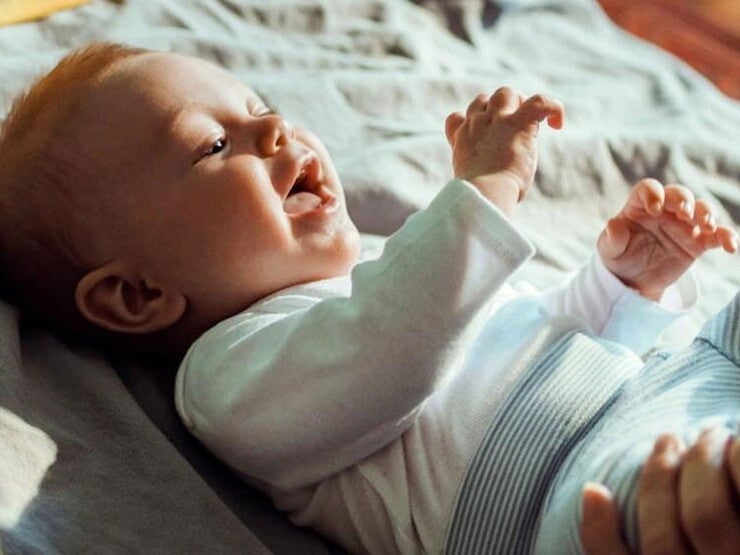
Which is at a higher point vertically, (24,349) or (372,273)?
(372,273)

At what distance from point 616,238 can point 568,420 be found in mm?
213

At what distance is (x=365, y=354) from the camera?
75 centimetres

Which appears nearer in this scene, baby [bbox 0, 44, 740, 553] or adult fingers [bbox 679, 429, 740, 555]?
adult fingers [bbox 679, 429, 740, 555]

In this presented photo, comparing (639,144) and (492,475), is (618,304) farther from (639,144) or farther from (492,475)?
(639,144)

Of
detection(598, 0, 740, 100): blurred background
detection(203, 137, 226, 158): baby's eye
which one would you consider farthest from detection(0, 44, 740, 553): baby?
detection(598, 0, 740, 100): blurred background

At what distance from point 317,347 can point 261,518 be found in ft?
0.49

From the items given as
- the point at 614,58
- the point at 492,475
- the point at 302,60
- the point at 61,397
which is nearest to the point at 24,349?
the point at 61,397

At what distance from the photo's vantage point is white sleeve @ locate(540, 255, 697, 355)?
0.96 m

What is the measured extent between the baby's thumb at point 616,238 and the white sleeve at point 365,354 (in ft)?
0.74

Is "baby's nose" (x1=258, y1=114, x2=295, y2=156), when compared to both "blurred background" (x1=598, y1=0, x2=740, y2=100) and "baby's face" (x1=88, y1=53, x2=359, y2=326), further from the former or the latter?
"blurred background" (x1=598, y1=0, x2=740, y2=100)

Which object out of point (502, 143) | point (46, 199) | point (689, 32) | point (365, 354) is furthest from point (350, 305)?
point (689, 32)

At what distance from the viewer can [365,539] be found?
0.82 m

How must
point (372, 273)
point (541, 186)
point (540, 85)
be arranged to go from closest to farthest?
point (372, 273) → point (541, 186) → point (540, 85)

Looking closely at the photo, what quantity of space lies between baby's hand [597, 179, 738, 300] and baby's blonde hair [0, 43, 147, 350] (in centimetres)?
43
